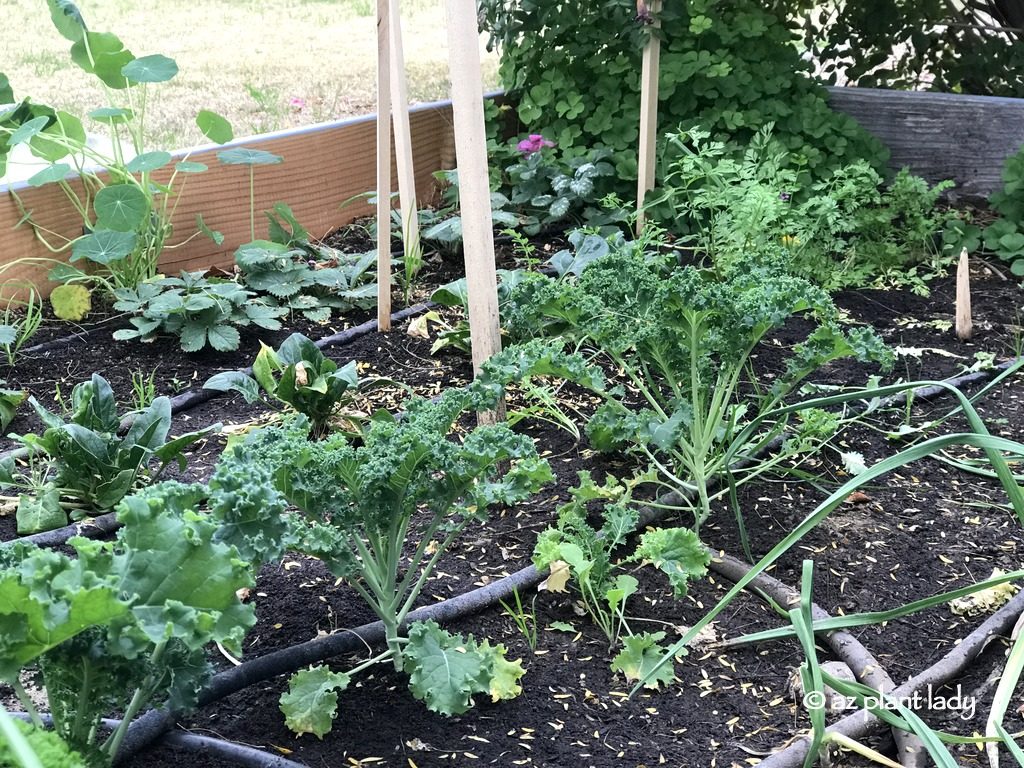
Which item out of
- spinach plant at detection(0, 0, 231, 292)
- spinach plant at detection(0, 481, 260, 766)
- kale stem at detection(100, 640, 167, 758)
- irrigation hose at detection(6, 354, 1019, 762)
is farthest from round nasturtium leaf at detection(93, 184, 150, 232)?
Answer: kale stem at detection(100, 640, 167, 758)

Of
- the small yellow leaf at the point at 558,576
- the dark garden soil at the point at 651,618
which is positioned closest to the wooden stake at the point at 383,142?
the dark garden soil at the point at 651,618

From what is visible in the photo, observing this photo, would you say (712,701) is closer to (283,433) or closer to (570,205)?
(283,433)

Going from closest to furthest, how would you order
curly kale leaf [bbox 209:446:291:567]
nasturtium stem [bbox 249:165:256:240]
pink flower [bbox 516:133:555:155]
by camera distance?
curly kale leaf [bbox 209:446:291:567] < nasturtium stem [bbox 249:165:256:240] < pink flower [bbox 516:133:555:155]

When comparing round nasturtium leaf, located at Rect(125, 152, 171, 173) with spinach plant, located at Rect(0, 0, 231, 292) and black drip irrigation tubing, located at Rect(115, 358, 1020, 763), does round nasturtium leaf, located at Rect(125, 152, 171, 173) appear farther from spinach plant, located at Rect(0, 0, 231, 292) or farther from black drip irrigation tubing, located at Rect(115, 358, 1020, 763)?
black drip irrigation tubing, located at Rect(115, 358, 1020, 763)

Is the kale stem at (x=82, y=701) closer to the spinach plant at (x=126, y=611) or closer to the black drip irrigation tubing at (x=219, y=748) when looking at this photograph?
the spinach plant at (x=126, y=611)

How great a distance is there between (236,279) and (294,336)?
996 mm

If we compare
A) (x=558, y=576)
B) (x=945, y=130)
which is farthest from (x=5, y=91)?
(x=945, y=130)

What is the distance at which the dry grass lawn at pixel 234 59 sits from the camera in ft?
14.7

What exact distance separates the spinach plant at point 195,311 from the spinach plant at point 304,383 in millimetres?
464

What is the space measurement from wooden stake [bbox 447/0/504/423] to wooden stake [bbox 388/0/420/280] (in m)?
0.96

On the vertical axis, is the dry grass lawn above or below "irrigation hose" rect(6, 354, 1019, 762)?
above

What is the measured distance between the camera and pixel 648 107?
12.1 feet

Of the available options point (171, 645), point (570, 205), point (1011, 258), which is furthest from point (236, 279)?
point (1011, 258)

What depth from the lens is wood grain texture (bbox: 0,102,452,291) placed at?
3.37 meters
